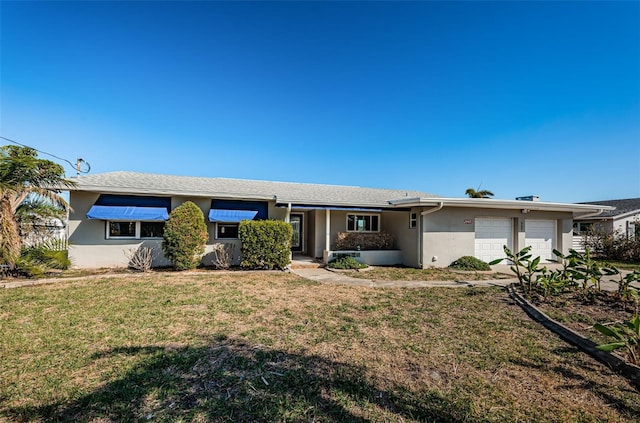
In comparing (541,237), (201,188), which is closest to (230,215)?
(201,188)

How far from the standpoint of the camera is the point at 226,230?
568 inches

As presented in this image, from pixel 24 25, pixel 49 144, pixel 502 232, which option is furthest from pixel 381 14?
pixel 49 144

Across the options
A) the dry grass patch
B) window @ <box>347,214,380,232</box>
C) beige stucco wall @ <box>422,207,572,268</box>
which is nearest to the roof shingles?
window @ <box>347,214,380,232</box>

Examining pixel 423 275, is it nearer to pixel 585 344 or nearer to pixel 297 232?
pixel 585 344

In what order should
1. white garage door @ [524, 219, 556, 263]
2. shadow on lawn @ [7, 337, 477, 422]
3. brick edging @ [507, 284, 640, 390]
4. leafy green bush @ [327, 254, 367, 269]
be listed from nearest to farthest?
shadow on lawn @ [7, 337, 477, 422] → brick edging @ [507, 284, 640, 390] → leafy green bush @ [327, 254, 367, 269] → white garage door @ [524, 219, 556, 263]

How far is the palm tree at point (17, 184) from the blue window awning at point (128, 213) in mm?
1350

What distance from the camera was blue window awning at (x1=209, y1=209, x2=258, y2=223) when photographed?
13.3 m

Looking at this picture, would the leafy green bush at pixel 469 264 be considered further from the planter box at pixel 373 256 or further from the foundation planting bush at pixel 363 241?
the foundation planting bush at pixel 363 241

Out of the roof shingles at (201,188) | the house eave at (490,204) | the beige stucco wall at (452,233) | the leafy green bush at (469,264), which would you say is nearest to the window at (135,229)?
the roof shingles at (201,188)

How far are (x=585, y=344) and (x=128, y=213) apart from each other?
15.6 metres

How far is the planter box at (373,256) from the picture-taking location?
49.3 ft

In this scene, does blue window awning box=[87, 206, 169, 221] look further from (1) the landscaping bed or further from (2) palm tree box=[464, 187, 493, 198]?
(2) palm tree box=[464, 187, 493, 198]

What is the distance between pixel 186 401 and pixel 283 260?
31.4ft

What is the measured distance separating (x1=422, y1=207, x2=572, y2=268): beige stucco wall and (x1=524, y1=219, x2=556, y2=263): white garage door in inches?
37.3
